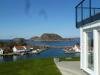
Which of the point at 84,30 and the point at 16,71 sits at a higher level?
the point at 84,30

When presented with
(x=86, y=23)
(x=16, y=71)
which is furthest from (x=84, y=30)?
(x=16, y=71)

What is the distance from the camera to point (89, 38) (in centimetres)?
1580

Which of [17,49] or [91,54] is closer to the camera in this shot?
[91,54]

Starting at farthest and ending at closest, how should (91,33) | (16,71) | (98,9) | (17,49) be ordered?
(17,49)
(16,71)
(91,33)
(98,9)

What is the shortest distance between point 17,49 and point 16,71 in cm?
10651

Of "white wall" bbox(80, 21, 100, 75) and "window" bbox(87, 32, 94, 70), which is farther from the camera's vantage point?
"window" bbox(87, 32, 94, 70)

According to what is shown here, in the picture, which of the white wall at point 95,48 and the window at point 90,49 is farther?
the window at point 90,49

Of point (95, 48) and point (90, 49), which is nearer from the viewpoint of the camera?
point (95, 48)

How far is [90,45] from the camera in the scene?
15609mm

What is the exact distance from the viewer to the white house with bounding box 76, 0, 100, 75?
13.6 m

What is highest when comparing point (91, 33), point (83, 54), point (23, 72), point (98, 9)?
point (98, 9)

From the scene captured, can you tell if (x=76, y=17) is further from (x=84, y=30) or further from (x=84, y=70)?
(x=84, y=70)

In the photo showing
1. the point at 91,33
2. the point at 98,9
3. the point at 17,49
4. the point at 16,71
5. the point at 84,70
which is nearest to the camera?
the point at 98,9

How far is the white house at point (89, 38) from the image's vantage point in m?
13.6
